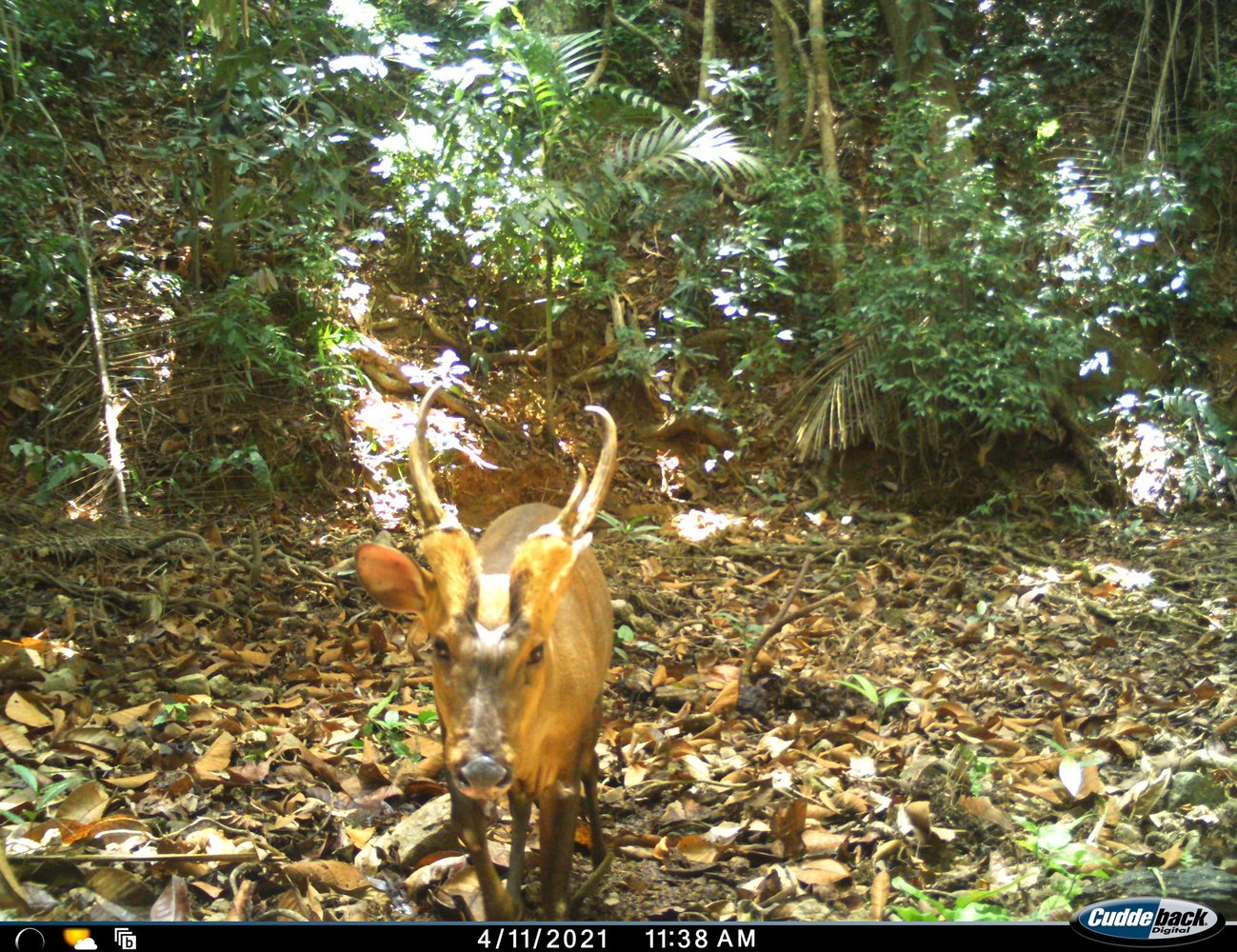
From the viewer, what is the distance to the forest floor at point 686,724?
11.3 feet

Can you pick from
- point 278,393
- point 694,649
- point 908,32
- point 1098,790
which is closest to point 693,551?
point 694,649

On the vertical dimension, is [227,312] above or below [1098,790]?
above

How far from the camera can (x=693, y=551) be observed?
7449 millimetres

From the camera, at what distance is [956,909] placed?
10.2 feet

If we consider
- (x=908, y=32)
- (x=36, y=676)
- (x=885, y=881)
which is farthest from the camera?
(x=908, y=32)

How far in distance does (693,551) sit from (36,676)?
421 cm

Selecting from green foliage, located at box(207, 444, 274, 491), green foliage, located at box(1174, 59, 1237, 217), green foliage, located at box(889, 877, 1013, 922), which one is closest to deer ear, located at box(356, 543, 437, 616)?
green foliage, located at box(889, 877, 1013, 922)

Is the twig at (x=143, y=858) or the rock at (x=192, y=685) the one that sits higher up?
the rock at (x=192, y=685)

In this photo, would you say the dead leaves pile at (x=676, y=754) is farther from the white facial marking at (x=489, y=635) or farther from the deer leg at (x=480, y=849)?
the white facial marking at (x=489, y=635)

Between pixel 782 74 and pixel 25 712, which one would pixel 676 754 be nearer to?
pixel 25 712

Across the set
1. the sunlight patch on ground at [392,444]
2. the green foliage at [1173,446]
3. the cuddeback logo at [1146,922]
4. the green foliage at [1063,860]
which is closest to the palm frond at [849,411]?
the green foliage at [1173,446]

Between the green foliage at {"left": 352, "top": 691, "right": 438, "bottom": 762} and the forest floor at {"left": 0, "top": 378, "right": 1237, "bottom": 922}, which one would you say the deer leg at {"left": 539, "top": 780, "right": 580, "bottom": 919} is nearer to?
the forest floor at {"left": 0, "top": 378, "right": 1237, "bottom": 922}

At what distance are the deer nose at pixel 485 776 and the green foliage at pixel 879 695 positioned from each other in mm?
2679

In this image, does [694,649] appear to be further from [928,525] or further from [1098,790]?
[928,525]
